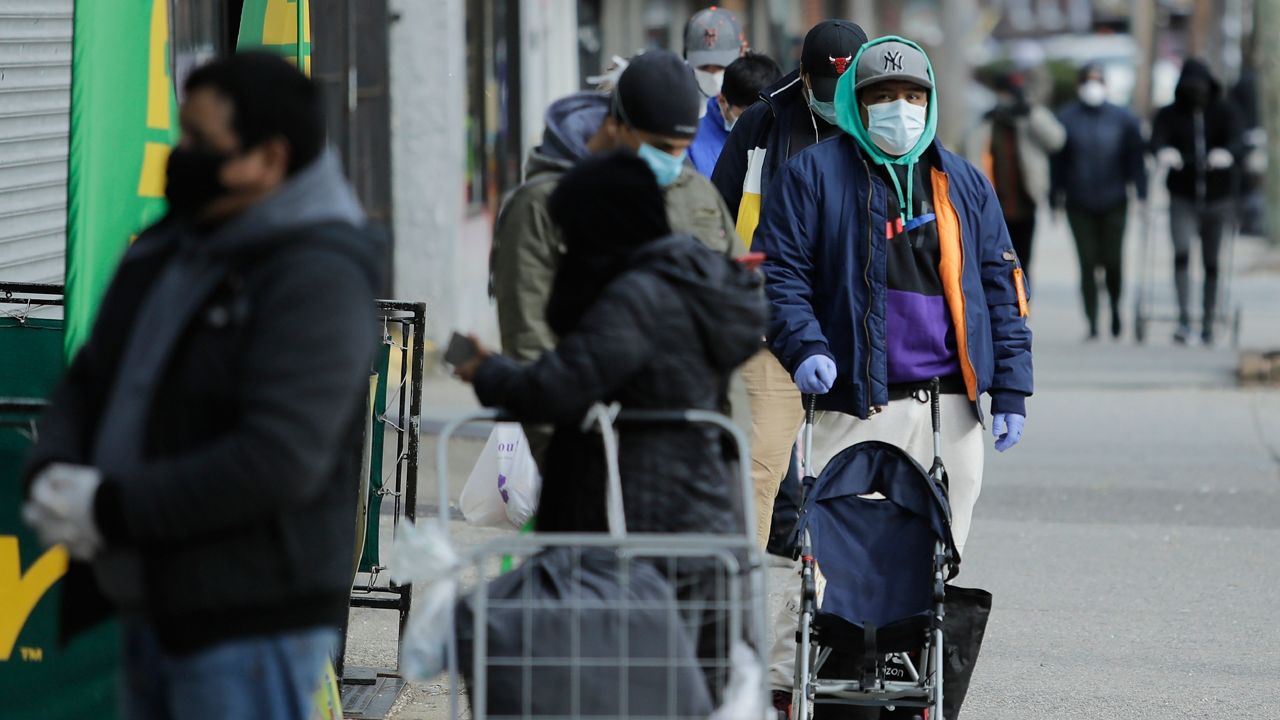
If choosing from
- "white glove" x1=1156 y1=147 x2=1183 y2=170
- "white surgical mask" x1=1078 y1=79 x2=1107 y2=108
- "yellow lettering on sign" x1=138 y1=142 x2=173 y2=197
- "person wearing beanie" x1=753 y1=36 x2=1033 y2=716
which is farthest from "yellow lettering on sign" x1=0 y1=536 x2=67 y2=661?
"white glove" x1=1156 y1=147 x2=1183 y2=170

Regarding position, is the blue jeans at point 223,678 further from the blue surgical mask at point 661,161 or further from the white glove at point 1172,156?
the white glove at point 1172,156

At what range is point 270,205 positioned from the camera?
9.59 feet

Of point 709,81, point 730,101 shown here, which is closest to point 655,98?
point 730,101

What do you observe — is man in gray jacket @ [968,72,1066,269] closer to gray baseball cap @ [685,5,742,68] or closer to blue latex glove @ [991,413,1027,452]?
gray baseball cap @ [685,5,742,68]

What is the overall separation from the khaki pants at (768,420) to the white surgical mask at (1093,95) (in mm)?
9065

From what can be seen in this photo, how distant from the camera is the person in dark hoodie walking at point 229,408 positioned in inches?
112

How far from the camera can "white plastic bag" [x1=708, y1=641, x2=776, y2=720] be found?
137 inches

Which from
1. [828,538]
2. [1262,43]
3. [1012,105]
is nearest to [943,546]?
[828,538]

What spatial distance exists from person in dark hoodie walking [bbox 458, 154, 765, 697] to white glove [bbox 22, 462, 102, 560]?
2.76ft

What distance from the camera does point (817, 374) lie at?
5.11 m

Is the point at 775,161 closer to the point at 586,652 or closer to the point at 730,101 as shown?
the point at 730,101

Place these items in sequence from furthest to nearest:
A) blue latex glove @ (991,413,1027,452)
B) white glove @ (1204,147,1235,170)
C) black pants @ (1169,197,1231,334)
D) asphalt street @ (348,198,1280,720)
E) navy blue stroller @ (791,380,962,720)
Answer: black pants @ (1169,197,1231,334)
white glove @ (1204,147,1235,170)
asphalt street @ (348,198,1280,720)
blue latex glove @ (991,413,1027,452)
navy blue stroller @ (791,380,962,720)

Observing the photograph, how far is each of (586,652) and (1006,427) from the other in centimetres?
220

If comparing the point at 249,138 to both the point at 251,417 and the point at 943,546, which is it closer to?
the point at 251,417
